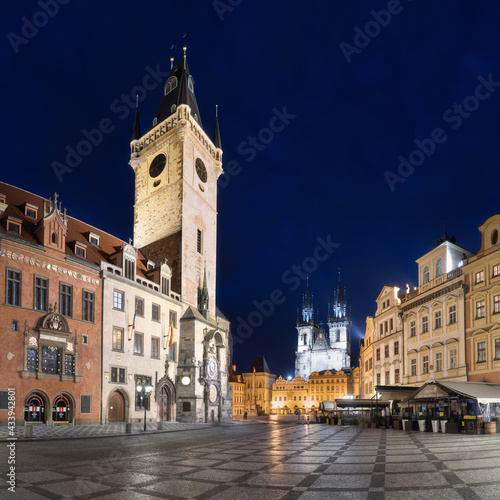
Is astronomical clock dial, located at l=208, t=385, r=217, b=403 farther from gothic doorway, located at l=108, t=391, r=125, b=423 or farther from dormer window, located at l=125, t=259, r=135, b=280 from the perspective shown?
dormer window, located at l=125, t=259, r=135, b=280

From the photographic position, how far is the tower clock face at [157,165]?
54188 millimetres

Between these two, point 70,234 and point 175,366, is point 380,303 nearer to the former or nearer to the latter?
point 175,366

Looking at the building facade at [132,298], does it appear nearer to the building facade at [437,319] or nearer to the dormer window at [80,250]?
the dormer window at [80,250]

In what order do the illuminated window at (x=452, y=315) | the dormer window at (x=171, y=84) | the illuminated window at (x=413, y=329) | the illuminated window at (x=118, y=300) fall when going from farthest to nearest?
the dormer window at (x=171, y=84), the illuminated window at (x=413, y=329), the illuminated window at (x=118, y=300), the illuminated window at (x=452, y=315)

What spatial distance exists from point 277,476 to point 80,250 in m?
29.2

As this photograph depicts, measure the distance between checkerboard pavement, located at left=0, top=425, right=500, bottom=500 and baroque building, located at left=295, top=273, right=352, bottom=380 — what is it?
489 feet

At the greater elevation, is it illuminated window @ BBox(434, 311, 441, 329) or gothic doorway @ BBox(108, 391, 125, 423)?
illuminated window @ BBox(434, 311, 441, 329)

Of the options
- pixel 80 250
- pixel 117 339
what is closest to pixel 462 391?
pixel 117 339

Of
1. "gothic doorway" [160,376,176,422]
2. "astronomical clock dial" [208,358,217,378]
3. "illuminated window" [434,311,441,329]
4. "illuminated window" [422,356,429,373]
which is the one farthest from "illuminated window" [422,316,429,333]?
"gothic doorway" [160,376,176,422]

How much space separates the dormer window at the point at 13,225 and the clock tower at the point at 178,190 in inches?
784

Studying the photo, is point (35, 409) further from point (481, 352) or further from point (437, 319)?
point (437, 319)

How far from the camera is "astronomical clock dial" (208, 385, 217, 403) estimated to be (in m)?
47.6

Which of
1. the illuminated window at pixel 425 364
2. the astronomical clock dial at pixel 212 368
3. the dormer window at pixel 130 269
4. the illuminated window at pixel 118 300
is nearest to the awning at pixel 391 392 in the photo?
the illuminated window at pixel 425 364

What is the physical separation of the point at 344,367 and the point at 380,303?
118 metres
